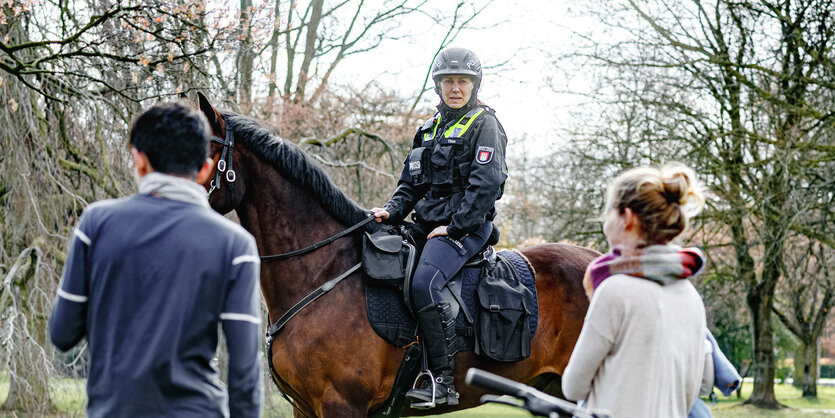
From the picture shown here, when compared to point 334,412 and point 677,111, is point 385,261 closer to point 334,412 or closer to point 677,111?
point 334,412

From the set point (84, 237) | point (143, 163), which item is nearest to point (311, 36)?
point (143, 163)

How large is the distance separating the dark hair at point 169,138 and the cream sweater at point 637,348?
4.22 ft

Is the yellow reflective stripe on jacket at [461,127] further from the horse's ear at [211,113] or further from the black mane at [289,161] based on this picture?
the horse's ear at [211,113]

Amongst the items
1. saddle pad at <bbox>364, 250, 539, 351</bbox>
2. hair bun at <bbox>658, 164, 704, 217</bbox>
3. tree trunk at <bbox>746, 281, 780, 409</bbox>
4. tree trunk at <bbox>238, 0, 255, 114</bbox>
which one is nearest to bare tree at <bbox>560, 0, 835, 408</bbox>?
tree trunk at <bbox>746, 281, 780, 409</bbox>

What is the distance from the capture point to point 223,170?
4648mm

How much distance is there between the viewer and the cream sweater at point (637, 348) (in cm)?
237

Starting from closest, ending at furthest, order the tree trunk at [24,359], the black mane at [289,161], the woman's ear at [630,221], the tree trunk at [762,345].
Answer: the woman's ear at [630,221] < the black mane at [289,161] < the tree trunk at [24,359] < the tree trunk at [762,345]

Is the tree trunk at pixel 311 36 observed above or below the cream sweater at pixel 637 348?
above

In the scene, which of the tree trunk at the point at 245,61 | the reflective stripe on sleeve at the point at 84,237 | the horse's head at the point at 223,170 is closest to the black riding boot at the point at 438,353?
the horse's head at the point at 223,170

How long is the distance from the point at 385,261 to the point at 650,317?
2.62 m

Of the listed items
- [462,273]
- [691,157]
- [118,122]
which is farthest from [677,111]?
[462,273]

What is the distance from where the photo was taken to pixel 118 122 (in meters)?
8.79

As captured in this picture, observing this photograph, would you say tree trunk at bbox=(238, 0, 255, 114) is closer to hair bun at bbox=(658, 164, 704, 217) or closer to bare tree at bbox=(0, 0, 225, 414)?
bare tree at bbox=(0, 0, 225, 414)

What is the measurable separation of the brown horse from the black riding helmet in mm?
1000
